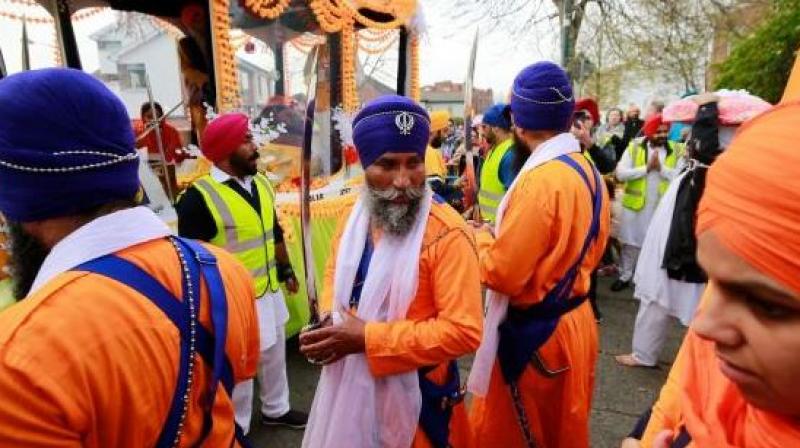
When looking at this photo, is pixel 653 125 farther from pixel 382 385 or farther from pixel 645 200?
pixel 382 385

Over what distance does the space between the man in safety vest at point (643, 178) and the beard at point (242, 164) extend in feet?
14.8

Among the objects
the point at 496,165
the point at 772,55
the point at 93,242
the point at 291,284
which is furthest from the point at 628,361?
the point at 772,55

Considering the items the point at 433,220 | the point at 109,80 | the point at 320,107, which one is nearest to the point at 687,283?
the point at 433,220

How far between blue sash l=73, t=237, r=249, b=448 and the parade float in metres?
2.86

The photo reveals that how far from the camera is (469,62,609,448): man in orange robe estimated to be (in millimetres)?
2236

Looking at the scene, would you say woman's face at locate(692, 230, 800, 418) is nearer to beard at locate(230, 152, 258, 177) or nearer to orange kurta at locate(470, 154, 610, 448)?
orange kurta at locate(470, 154, 610, 448)

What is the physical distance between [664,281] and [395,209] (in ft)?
9.71

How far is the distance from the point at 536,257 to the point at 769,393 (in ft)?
4.88

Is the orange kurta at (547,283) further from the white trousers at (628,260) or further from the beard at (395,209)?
the white trousers at (628,260)

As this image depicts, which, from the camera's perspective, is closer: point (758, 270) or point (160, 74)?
point (758, 270)

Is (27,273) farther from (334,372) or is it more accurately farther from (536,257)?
(536,257)

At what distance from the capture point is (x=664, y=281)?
4.08 meters

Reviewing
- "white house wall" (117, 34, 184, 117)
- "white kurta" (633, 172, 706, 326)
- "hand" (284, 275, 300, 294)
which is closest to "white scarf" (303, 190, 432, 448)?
"hand" (284, 275, 300, 294)

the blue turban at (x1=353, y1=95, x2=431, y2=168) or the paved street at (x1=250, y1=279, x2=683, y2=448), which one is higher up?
the blue turban at (x1=353, y1=95, x2=431, y2=168)
